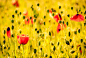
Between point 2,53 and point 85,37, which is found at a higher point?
point 85,37

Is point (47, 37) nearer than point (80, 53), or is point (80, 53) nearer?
point (80, 53)

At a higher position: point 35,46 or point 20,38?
point 20,38

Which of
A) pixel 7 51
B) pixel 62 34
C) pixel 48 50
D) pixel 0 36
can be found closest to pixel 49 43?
pixel 48 50

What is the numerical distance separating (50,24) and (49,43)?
1.26 ft

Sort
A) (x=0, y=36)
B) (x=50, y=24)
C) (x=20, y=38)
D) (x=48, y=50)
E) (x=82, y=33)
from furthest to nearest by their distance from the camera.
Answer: (x=50, y=24), (x=0, y=36), (x=82, y=33), (x=48, y=50), (x=20, y=38)

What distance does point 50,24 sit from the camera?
1.33 metres

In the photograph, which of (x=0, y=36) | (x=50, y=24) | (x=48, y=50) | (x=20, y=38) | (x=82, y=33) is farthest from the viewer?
(x=50, y=24)

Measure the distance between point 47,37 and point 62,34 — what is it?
148 mm

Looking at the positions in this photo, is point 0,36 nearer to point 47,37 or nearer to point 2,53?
point 2,53

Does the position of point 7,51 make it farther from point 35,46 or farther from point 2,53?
point 35,46

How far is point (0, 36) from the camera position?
1.23 meters

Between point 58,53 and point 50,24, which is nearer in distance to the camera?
point 58,53

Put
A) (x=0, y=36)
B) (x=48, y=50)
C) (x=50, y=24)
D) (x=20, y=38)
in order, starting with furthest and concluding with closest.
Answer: (x=50, y=24) < (x=0, y=36) < (x=48, y=50) < (x=20, y=38)

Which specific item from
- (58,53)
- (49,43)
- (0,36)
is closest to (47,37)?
(49,43)
